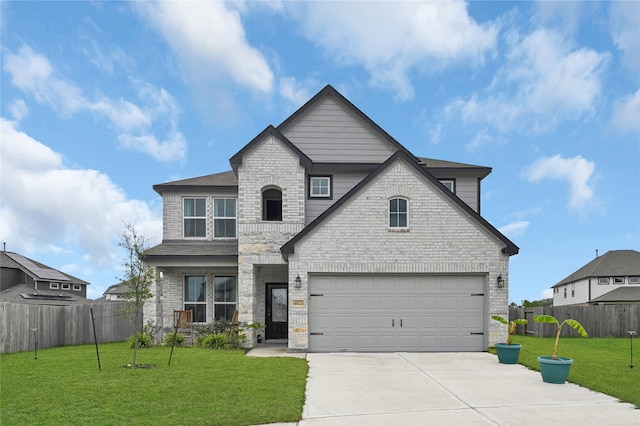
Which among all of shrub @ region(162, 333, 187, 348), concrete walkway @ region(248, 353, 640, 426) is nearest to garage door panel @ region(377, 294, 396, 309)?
concrete walkway @ region(248, 353, 640, 426)

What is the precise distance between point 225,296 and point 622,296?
2970cm

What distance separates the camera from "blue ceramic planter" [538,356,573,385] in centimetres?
966

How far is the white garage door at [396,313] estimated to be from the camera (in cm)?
1445

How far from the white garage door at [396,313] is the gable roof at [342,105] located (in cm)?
583

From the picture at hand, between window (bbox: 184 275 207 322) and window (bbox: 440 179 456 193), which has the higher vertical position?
window (bbox: 440 179 456 193)

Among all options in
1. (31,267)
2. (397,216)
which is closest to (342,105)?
(397,216)

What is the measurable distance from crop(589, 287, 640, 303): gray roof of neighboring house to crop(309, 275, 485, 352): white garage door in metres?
24.8

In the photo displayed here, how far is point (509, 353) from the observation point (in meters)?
12.1

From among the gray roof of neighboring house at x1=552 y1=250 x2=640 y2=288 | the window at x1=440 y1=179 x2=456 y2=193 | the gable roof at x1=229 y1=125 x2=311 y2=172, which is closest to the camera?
the gable roof at x1=229 y1=125 x2=311 y2=172

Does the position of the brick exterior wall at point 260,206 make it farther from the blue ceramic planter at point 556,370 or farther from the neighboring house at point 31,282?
the neighboring house at point 31,282

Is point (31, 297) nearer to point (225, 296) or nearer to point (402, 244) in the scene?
point (225, 296)

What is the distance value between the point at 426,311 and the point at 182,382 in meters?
7.92

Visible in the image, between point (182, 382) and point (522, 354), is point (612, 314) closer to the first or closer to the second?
point (522, 354)

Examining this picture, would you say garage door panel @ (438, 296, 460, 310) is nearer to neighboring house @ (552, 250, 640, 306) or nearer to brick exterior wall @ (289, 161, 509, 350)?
brick exterior wall @ (289, 161, 509, 350)
